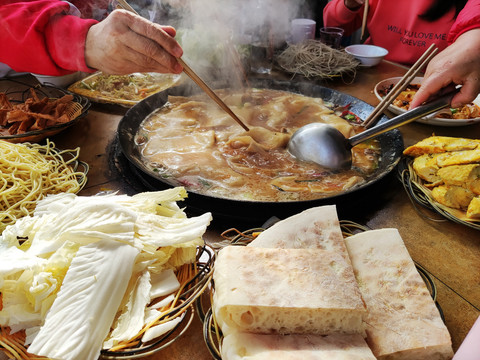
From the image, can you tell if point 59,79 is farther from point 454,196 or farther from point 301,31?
point 454,196

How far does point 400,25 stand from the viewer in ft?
14.2

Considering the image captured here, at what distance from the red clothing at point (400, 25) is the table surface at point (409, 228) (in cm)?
193

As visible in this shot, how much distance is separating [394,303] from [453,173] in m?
1.12

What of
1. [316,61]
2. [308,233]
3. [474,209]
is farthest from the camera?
[316,61]

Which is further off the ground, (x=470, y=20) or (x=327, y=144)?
(x=470, y=20)

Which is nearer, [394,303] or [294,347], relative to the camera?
[294,347]

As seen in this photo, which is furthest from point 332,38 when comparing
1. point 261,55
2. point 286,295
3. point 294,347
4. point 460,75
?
point 294,347

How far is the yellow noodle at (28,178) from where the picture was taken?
1.86 m

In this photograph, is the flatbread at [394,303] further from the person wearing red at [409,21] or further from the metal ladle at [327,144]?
the person wearing red at [409,21]

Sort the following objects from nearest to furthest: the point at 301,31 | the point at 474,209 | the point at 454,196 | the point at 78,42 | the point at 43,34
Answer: the point at 474,209 → the point at 454,196 → the point at 78,42 → the point at 43,34 → the point at 301,31

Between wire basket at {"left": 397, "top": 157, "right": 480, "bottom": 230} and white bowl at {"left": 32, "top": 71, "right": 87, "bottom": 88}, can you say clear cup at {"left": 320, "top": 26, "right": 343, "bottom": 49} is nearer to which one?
wire basket at {"left": 397, "top": 157, "right": 480, "bottom": 230}

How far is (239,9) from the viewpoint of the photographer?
4027 mm

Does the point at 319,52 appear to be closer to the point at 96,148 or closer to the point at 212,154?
the point at 212,154

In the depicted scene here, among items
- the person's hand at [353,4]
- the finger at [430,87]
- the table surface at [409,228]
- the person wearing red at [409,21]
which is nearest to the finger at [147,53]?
the table surface at [409,228]
